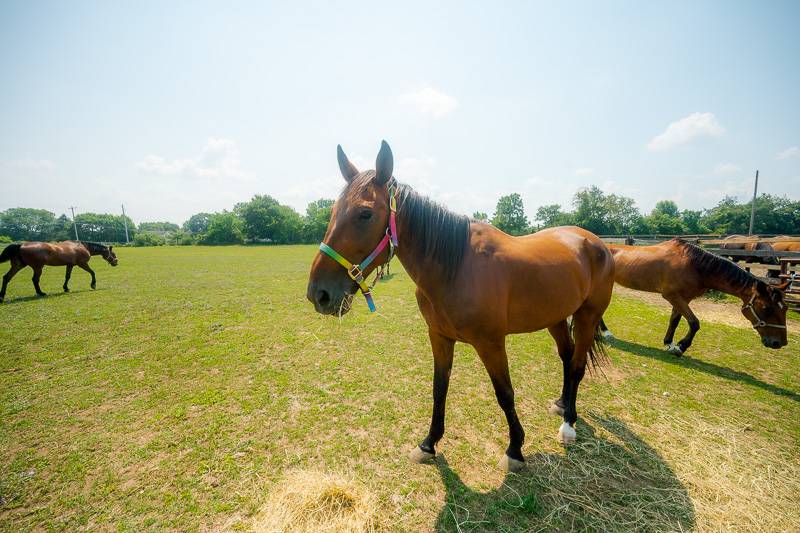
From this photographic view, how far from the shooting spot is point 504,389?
2596mm

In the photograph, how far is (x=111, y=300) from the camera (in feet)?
A: 31.0

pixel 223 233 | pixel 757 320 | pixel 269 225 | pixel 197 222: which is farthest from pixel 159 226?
pixel 757 320

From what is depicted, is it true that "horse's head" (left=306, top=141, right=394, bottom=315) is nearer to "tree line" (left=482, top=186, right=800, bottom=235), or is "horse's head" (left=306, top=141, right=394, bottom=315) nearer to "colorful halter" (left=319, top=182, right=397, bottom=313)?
"colorful halter" (left=319, top=182, right=397, bottom=313)

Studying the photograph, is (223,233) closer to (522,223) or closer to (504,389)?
(522,223)

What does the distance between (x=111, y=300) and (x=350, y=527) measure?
466 inches

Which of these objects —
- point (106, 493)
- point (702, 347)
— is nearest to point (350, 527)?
point (106, 493)

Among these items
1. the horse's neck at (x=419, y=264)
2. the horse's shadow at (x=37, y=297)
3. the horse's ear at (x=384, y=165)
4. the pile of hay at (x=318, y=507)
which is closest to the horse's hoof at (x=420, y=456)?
the pile of hay at (x=318, y=507)

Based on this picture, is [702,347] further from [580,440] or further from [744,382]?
[580,440]

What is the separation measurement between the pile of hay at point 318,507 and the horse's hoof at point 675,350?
236 inches

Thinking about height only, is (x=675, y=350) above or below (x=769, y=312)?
below

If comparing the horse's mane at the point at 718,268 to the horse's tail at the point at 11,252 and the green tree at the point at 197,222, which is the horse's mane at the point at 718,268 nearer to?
the horse's tail at the point at 11,252

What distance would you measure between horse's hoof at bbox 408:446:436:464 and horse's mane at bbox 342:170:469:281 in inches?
72.9

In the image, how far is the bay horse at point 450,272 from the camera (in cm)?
206

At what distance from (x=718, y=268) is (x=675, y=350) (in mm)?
1804
